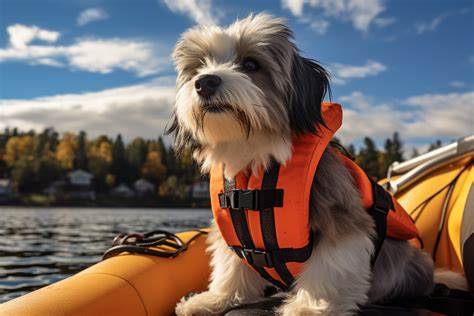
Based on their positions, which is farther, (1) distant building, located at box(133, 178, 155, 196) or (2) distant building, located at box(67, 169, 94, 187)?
(1) distant building, located at box(133, 178, 155, 196)

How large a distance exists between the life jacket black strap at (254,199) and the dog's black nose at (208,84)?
0.60 metres

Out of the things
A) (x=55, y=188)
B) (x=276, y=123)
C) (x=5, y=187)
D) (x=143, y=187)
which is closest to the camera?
(x=276, y=123)

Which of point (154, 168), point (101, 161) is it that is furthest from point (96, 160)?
point (154, 168)

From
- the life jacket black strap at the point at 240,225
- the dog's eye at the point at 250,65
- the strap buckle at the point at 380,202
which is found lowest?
the life jacket black strap at the point at 240,225

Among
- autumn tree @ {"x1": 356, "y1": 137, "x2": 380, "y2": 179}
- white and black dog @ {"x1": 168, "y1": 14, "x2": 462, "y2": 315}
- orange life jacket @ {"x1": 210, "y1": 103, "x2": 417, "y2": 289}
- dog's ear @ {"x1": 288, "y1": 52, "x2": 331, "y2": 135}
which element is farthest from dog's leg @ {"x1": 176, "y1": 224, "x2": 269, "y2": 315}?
autumn tree @ {"x1": 356, "y1": 137, "x2": 380, "y2": 179}

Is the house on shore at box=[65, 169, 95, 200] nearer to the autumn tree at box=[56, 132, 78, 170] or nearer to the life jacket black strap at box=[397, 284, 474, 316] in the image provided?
the autumn tree at box=[56, 132, 78, 170]

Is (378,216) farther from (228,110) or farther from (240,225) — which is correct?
(228,110)

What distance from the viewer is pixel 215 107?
8.25 ft

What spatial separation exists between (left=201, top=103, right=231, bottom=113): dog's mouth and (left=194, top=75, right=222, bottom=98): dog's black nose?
50 mm

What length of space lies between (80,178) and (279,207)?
7101cm

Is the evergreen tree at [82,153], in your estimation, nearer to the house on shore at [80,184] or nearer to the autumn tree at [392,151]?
the house on shore at [80,184]

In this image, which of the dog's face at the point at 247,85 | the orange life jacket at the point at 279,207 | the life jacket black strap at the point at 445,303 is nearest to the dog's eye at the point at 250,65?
the dog's face at the point at 247,85

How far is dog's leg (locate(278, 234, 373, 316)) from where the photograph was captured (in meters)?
2.61

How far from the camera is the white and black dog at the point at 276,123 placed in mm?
2523
